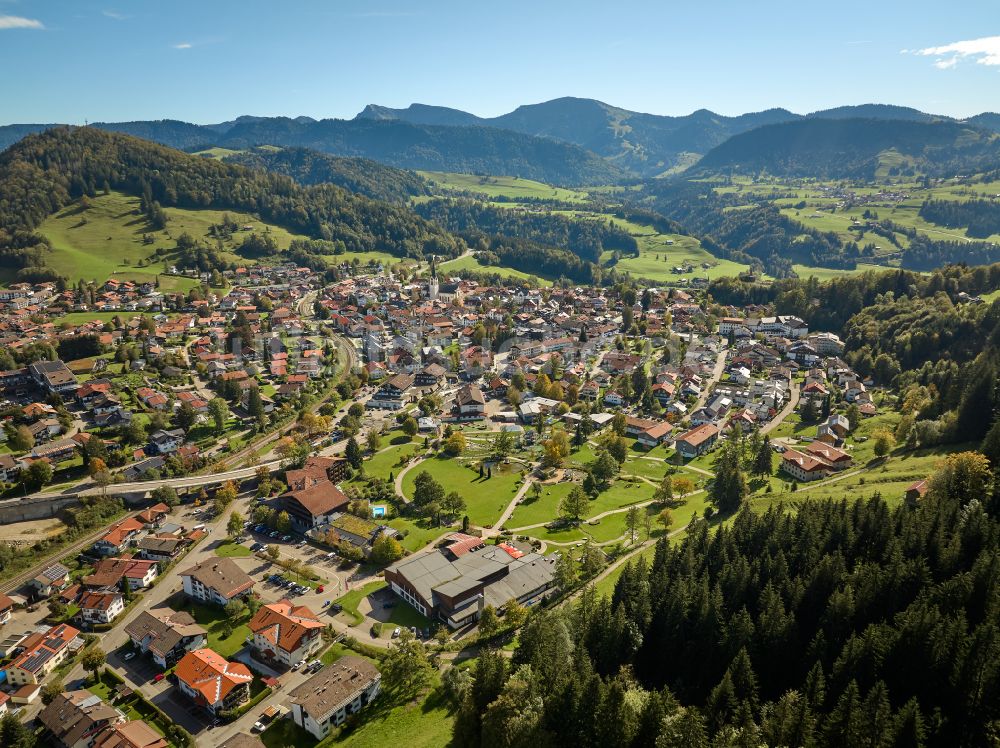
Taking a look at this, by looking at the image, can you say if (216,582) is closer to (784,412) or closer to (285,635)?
(285,635)

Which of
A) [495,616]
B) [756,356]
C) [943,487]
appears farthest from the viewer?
[756,356]

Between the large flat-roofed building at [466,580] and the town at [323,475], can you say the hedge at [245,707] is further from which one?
Result: the large flat-roofed building at [466,580]

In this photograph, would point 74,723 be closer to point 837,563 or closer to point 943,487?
point 837,563

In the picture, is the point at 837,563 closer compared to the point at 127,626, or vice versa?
the point at 837,563

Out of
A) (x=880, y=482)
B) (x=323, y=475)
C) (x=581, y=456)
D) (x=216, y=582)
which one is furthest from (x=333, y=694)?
(x=880, y=482)

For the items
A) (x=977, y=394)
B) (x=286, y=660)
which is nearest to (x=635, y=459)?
(x=977, y=394)

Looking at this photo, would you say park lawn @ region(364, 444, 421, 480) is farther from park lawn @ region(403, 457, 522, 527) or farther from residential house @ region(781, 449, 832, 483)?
residential house @ region(781, 449, 832, 483)
